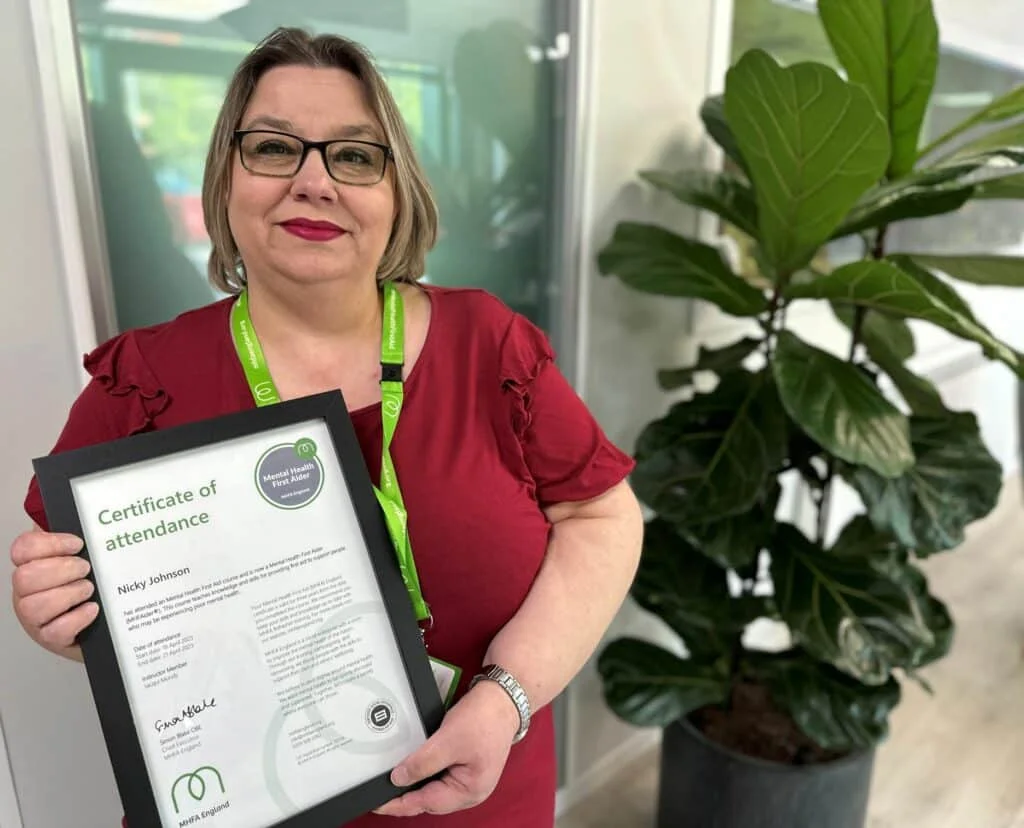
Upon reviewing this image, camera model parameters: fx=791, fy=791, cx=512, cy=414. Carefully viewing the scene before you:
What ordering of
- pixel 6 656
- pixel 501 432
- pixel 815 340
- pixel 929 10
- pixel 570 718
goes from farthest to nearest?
pixel 815 340
pixel 570 718
pixel 929 10
pixel 6 656
pixel 501 432

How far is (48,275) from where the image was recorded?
1.02 m

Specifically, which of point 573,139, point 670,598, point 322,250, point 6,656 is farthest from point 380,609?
point 573,139

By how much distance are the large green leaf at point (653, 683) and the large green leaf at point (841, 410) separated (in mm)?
652

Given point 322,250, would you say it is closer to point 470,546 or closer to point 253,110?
point 253,110

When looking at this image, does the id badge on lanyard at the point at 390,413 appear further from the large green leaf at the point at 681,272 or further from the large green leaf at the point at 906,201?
the large green leaf at the point at 906,201

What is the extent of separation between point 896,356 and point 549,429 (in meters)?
0.91

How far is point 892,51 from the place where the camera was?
4.14 ft

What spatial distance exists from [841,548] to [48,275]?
1485 mm

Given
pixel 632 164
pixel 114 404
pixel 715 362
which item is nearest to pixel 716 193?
pixel 632 164

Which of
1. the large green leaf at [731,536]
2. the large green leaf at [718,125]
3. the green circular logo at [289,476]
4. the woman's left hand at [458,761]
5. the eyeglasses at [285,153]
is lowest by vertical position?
the large green leaf at [731,536]

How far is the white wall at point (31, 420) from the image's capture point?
97cm

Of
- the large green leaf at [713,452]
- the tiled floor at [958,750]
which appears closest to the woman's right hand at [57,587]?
the large green leaf at [713,452]

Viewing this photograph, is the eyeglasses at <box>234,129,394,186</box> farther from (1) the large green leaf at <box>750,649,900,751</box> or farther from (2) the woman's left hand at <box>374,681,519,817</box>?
(1) the large green leaf at <box>750,649,900,751</box>
